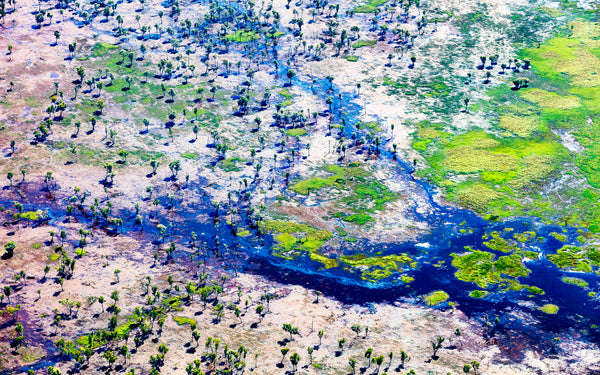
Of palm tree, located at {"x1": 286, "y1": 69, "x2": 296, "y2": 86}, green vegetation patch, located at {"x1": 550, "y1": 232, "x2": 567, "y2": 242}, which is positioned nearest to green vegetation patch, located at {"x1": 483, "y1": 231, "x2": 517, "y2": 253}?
green vegetation patch, located at {"x1": 550, "y1": 232, "x2": 567, "y2": 242}

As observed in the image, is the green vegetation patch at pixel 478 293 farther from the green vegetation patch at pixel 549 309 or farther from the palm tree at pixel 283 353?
the palm tree at pixel 283 353

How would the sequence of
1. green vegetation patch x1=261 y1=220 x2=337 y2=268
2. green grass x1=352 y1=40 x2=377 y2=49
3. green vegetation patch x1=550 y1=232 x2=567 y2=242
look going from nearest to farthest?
green vegetation patch x1=261 y1=220 x2=337 y2=268 → green vegetation patch x1=550 y1=232 x2=567 y2=242 → green grass x1=352 y1=40 x2=377 y2=49

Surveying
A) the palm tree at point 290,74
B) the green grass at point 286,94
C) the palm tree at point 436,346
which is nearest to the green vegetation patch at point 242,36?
the palm tree at point 290,74

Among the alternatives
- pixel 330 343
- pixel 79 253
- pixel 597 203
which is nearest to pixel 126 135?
pixel 79 253

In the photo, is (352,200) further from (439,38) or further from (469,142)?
(439,38)

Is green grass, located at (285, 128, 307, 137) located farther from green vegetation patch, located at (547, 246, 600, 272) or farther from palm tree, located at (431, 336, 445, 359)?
palm tree, located at (431, 336, 445, 359)

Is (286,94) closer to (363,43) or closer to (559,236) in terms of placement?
(363,43)

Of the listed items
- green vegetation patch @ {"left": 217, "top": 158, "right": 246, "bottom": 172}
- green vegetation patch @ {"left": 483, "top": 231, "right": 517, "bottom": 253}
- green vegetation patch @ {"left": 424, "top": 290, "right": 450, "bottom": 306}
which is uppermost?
green vegetation patch @ {"left": 217, "top": 158, "right": 246, "bottom": 172}

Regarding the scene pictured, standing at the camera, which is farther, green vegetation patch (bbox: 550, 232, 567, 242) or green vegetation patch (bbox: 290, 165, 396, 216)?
green vegetation patch (bbox: 290, 165, 396, 216)
